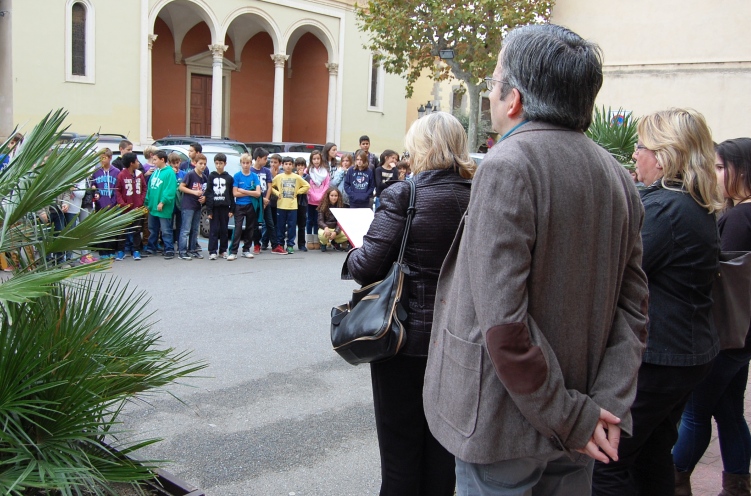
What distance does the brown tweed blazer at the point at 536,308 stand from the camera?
1820 millimetres

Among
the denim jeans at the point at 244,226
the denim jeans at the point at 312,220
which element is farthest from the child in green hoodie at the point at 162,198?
the denim jeans at the point at 312,220

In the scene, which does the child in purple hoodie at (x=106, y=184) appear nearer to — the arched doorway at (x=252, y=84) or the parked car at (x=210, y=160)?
the parked car at (x=210, y=160)

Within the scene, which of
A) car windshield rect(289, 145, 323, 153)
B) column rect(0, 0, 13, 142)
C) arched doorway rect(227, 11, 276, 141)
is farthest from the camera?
arched doorway rect(227, 11, 276, 141)

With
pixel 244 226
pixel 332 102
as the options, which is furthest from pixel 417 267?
pixel 332 102

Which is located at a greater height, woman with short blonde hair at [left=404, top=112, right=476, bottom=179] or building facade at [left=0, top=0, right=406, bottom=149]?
building facade at [left=0, top=0, right=406, bottom=149]

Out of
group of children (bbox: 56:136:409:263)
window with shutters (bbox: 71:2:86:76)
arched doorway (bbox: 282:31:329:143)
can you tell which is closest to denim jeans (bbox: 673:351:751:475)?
group of children (bbox: 56:136:409:263)

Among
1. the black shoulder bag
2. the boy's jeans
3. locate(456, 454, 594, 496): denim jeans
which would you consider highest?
the black shoulder bag

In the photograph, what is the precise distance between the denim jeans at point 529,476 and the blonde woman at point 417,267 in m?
0.87

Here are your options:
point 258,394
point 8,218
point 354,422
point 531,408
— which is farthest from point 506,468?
Answer: point 258,394

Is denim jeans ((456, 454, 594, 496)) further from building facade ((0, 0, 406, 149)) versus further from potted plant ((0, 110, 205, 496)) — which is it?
building facade ((0, 0, 406, 149))

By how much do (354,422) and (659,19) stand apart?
14451 mm

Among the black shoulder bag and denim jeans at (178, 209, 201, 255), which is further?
denim jeans at (178, 209, 201, 255)

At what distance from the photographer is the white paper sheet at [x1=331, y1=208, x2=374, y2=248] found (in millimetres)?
3505

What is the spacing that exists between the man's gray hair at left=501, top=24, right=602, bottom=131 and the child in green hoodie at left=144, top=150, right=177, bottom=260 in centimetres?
1007
